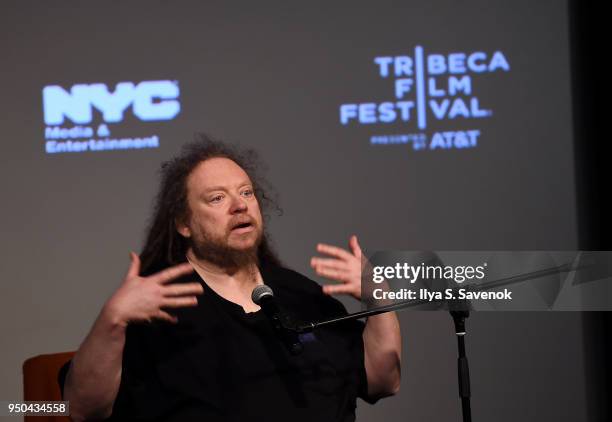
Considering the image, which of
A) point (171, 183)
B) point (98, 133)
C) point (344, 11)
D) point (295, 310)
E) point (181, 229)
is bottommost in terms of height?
point (295, 310)

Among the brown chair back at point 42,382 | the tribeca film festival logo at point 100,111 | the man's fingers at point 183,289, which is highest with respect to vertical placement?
the tribeca film festival logo at point 100,111

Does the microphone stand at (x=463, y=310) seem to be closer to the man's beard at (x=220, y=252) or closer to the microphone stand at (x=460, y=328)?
the microphone stand at (x=460, y=328)

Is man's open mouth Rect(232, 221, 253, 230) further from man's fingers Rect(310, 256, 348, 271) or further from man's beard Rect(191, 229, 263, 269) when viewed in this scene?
man's fingers Rect(310, 256, 348, 271)

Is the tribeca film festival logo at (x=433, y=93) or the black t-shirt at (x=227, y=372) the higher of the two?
the tribeca film festival logo at (x=433, y=93)

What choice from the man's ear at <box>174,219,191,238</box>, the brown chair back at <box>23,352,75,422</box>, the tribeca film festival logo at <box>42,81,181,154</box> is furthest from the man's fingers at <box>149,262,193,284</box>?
the tribeca film festival logo at <box>42,81,181,154</box>

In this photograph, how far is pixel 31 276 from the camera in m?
3.83

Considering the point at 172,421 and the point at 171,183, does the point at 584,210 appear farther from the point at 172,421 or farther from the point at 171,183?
the point at 172,421

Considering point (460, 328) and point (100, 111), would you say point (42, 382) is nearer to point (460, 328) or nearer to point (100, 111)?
point (460, 328)

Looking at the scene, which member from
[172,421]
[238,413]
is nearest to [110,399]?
[172,421]

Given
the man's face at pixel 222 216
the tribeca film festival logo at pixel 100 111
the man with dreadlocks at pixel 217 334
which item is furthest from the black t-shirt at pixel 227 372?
the tribeca film festival logo at pixel 100 111

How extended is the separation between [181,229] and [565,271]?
1.23 m

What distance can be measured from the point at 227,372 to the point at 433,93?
219 centimetres

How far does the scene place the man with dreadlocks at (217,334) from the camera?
1937mm

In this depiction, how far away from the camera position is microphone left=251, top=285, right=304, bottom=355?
1.74 m
